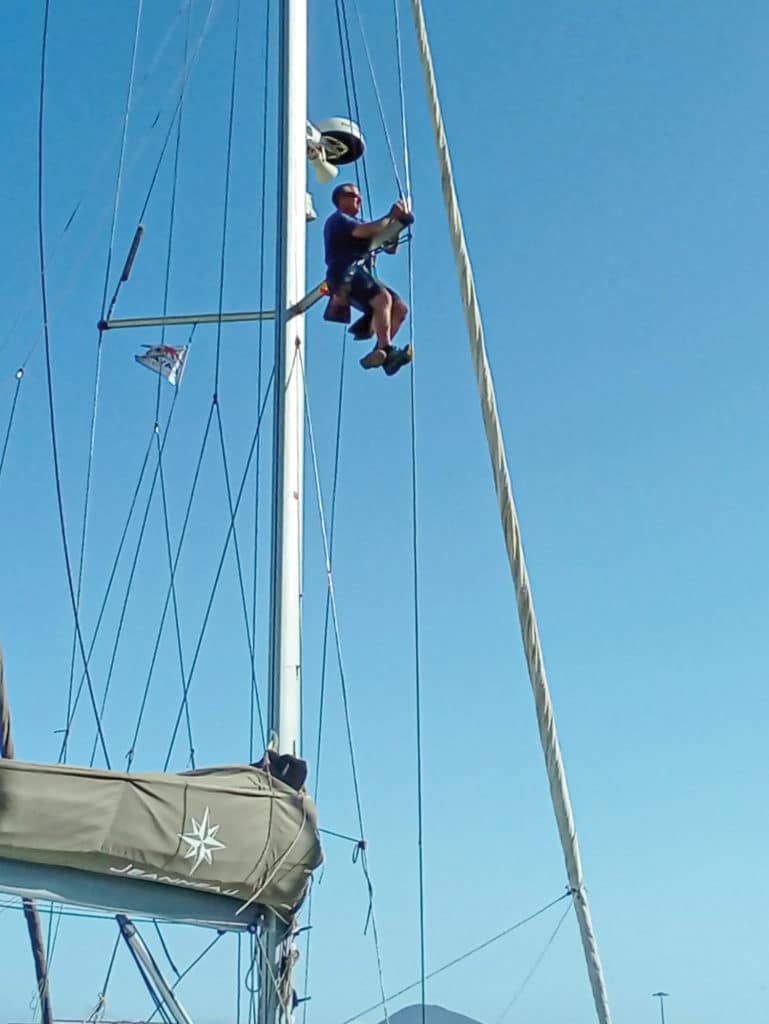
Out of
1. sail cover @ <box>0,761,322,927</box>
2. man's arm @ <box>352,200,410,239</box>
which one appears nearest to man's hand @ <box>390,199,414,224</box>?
man's arm @ <box>352,200,410,239</box>

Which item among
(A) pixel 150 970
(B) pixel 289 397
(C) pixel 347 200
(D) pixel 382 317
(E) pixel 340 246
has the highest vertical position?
(C) pixel 347 200

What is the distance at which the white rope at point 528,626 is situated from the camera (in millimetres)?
6750

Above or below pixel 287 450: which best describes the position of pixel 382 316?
above

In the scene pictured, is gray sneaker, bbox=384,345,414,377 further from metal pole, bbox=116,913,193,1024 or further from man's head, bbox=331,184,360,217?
metal pole, bbox=116,913,193,1024

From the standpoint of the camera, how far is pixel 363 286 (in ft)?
31.3

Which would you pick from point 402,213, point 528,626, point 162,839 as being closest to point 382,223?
point 402,213

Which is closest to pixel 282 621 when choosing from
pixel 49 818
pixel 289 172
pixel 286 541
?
pixel 286 541

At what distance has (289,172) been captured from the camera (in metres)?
9.62

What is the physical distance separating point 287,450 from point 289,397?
36 cm

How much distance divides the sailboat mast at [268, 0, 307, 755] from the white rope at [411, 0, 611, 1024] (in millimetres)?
1511

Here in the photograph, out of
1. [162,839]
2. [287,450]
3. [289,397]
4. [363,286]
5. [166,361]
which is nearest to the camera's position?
[162,839]

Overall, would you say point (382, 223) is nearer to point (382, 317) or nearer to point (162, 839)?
point (382, 317)

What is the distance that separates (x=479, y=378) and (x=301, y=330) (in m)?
2.04

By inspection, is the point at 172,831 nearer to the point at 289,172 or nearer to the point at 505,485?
the point at 505,485
